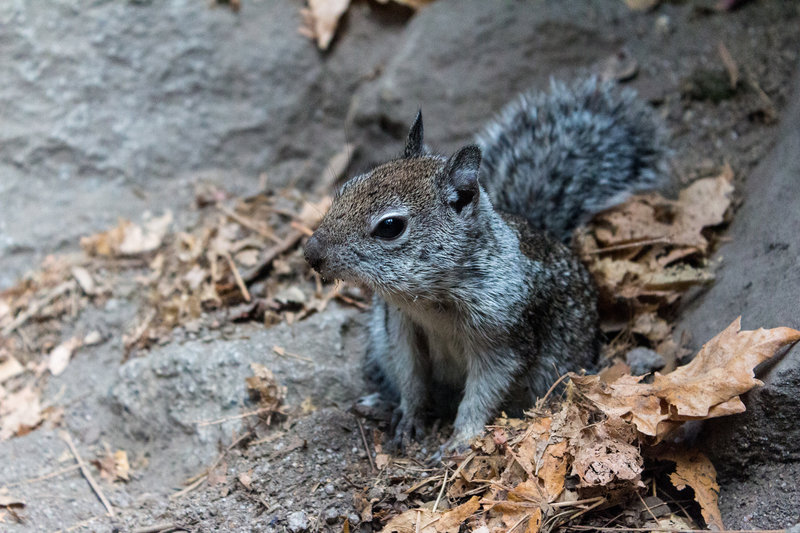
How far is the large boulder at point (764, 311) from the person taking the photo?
316cm

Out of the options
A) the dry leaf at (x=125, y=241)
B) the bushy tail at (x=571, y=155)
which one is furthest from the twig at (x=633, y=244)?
the dry leaf at (x=125, y=241)

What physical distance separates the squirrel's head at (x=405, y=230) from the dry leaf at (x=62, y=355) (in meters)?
2.74

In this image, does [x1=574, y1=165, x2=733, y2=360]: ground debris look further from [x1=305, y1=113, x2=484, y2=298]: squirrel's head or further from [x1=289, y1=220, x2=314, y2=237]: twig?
[x1=289, y1=220, x2=314, y2=237]: twig

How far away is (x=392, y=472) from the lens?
3.68 meters

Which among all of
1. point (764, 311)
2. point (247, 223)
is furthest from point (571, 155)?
point (247, 223)

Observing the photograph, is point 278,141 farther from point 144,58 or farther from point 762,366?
point 762,366

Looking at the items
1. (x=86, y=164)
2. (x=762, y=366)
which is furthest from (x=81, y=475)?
(x=762, y=366)

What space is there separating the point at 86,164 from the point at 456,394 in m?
3.93

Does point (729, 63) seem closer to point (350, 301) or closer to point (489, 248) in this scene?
point (489, 248)

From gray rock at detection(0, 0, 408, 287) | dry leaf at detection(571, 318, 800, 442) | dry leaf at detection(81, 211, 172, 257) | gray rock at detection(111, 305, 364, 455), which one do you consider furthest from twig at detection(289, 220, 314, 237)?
dry leaf at detection(571, 318, 800, 442)

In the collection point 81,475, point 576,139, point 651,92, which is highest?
point 651,92

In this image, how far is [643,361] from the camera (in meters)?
4.09

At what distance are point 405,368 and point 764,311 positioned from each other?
1.99m

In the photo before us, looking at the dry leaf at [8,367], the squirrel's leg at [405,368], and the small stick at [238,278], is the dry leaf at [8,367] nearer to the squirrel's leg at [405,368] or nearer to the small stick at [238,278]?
the small stick at [238,278]
